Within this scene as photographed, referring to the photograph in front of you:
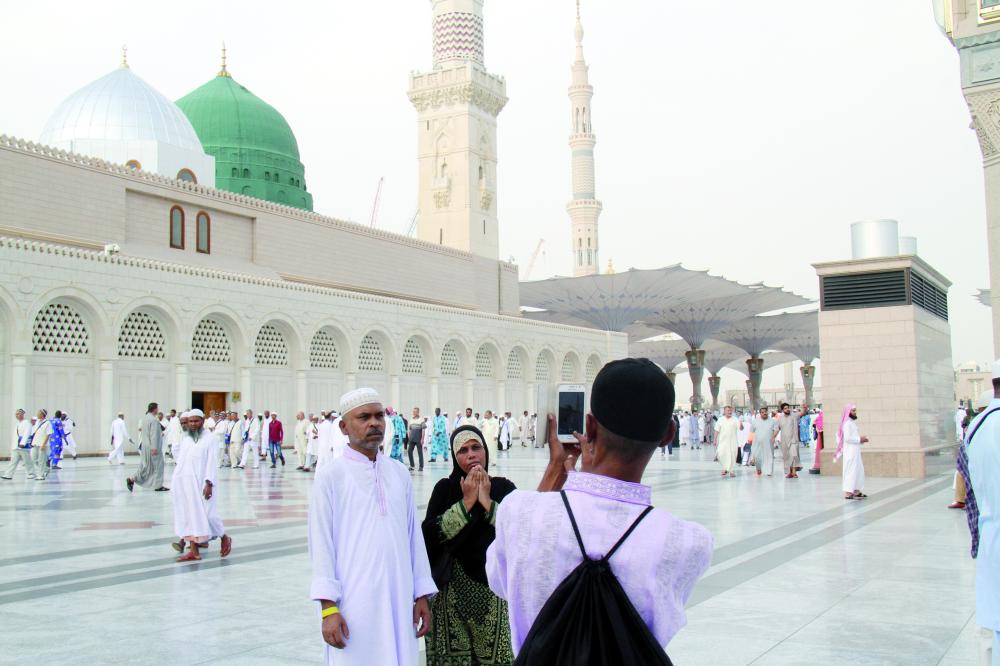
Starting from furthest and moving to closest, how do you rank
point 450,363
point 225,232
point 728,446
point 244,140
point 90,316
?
point 244,140 < point 450,363 < point 225,232 < point 90,316 < point 728,446

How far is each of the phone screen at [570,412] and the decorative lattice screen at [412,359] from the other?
2392cm

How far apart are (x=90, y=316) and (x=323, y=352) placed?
22.2 feet

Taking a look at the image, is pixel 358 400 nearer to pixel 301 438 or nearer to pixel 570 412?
pixel 570 412

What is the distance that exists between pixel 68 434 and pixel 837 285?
12510mm

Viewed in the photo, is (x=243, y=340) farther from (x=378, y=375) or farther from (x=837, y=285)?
(x=837, y=285)

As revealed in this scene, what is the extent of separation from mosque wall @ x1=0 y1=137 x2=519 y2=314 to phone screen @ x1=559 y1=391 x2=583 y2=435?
1933cm

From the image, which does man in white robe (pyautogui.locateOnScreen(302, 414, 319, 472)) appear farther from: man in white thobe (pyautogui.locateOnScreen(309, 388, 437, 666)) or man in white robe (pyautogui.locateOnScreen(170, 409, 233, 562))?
man in white thobe (pyautogui.locateOnScreen(309, 388, 437, 666))

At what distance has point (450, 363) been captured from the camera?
28203 millimetres

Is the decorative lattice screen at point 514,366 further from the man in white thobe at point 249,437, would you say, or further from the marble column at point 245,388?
the man in white thobe at point 249,437

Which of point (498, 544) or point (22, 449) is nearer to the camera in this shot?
point (498, 544)

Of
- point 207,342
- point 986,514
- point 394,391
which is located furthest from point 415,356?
point 986,514

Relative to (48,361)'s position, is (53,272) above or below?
above

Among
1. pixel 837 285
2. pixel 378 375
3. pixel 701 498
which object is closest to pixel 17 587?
pixel 701 498

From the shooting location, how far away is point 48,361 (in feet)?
58.3
